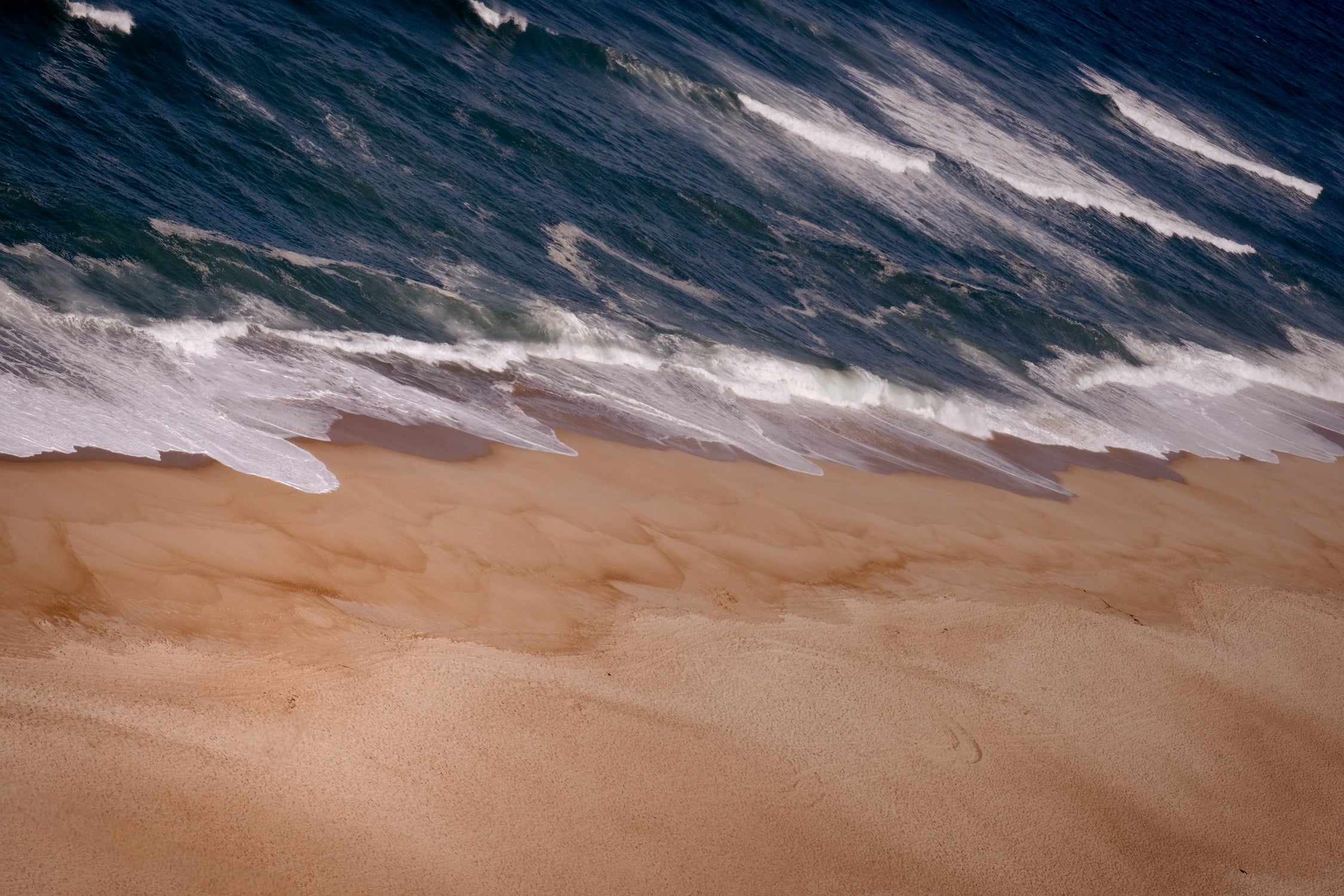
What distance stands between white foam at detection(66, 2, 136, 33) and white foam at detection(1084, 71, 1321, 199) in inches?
834

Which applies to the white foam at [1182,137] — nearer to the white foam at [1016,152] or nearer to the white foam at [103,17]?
the white foam at [1016,152]

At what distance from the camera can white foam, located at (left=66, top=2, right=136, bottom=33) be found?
1064 cm

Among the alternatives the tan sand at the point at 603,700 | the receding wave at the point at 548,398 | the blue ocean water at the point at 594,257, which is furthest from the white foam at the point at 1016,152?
the tan sand at the point at 603,700

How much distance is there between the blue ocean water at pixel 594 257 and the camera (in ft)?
22.2

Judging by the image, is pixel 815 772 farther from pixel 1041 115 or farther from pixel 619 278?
pixel 1041 115

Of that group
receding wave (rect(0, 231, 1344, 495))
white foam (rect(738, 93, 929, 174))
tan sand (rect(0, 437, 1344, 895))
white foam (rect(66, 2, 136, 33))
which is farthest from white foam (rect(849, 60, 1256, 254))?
tan sand (rect(0, 437, 1344, 895))

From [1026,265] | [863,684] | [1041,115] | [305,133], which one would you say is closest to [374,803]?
[863,684]

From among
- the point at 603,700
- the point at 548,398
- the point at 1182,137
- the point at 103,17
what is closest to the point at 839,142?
the point at 103,17

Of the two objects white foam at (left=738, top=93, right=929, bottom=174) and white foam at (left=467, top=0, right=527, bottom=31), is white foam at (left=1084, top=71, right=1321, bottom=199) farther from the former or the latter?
white foam at (left=467, top=0, right=527, bottom=31)

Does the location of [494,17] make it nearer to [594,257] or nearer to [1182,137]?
[594,257]

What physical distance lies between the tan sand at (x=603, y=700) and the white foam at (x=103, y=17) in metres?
7.66

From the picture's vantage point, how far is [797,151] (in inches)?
586

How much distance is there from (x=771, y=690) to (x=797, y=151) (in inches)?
458

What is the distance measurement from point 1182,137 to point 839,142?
1330 cm
